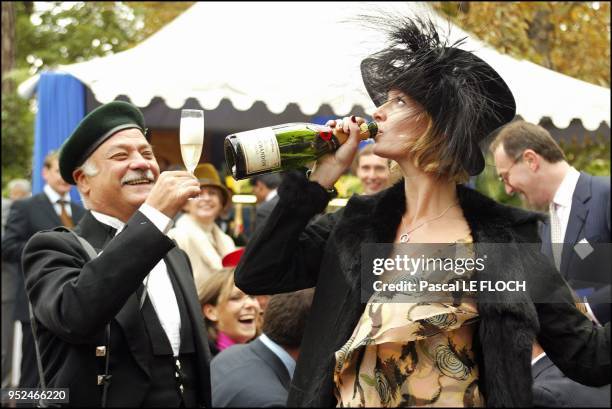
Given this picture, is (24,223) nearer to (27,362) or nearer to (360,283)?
(27,362)

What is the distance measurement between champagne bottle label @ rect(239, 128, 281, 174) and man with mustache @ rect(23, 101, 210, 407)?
179mm

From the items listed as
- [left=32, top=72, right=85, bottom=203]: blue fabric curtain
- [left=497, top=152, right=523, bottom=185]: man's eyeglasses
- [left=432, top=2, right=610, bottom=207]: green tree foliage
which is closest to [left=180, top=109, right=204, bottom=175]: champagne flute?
[left=497, top=152, right=523, bottom=185]: man's eyeglasses

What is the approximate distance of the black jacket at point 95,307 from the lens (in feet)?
9.12

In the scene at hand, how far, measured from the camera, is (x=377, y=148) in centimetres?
271

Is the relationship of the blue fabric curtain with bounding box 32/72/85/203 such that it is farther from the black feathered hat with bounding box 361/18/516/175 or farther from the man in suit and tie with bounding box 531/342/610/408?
the black feathered hat with bounding box 361/18/516/175

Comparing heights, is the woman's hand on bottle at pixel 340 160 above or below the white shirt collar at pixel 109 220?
above

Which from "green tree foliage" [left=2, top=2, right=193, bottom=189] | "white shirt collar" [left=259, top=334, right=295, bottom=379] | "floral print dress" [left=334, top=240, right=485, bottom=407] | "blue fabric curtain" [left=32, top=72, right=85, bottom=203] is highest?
"floral print dress" [left=334, top=240, right=485, bottom=407]

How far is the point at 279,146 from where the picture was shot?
2932mm

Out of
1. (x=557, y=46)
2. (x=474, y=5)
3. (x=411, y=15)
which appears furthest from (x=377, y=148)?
(x=557, y=46)

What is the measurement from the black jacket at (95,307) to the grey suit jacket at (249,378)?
16.4 inches

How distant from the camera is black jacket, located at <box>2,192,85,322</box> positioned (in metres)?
7.86

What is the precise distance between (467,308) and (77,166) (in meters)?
1.57

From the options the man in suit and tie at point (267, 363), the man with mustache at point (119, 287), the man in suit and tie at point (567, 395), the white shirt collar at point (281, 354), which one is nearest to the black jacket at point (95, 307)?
the man with mustache at point (119, 287)

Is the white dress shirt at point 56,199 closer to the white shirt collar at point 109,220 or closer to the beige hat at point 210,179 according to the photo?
the beige hat at point 210,179
